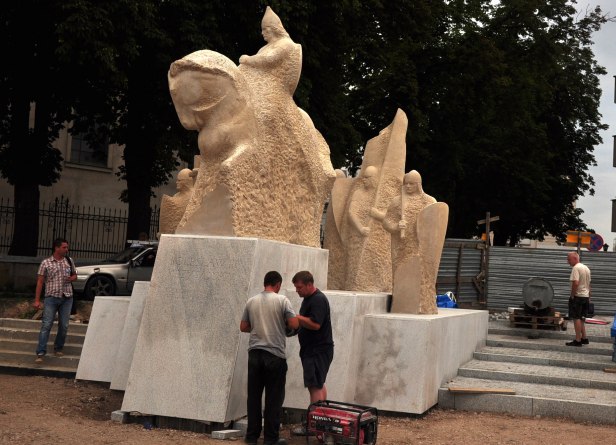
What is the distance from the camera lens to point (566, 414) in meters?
10.1

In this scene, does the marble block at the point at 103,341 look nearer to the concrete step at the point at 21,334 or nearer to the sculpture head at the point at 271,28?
the concrete step at the point at 21,334

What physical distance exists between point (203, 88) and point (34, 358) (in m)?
5.07

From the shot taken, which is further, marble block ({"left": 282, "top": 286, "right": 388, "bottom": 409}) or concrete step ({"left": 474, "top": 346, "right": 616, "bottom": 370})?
concrete step ({"left": 474, "top": 346, "right": 616, "bottom": 370})

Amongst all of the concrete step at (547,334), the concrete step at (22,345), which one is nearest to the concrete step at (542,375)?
the concrete step at (547,334)

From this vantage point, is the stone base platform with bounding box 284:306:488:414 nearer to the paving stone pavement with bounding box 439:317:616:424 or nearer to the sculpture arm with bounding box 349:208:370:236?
the paving stone pavement with bounding box 439:317:616:424

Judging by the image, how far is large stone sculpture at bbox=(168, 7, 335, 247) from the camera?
934 centimetres

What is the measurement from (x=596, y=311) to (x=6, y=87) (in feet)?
48.3

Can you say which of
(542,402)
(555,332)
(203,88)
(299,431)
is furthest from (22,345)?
(555,332)

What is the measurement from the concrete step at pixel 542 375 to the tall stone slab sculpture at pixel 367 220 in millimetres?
2164

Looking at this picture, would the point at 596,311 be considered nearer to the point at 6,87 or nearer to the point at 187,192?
the point at 187,192

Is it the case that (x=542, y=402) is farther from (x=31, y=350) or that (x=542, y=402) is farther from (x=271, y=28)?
(x=31, y=350)

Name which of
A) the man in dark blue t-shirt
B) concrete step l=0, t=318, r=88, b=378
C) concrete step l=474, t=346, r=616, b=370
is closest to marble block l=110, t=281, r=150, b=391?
concrete step l=0, t=318, r=88, b=378

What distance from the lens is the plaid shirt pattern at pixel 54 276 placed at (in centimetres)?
1173

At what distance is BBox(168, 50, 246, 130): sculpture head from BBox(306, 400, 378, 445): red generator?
3459 mm
